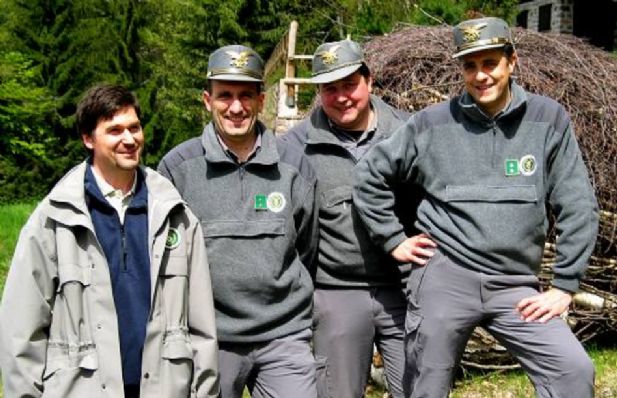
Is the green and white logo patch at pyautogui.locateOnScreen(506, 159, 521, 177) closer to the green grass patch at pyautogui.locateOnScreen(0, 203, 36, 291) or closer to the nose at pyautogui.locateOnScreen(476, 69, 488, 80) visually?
the nose at pyautogui.locateOnScreen(476, 69, 488, 80)

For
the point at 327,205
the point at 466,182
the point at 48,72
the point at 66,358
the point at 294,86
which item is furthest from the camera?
the point at 48,72

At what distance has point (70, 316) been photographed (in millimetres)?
2857

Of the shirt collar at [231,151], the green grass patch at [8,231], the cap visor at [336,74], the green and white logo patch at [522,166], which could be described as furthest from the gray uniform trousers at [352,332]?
the green grass patch at [8,231]

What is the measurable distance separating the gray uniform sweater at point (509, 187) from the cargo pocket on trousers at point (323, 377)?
2.69 feet

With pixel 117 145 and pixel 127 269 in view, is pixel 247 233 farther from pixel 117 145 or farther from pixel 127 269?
pixel 117 145

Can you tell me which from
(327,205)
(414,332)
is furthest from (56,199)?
(414,332)

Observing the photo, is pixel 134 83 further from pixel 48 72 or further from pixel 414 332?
pixel 414 332


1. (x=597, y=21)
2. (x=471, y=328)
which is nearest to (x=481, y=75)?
(x=471, y=328)

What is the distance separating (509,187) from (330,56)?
3.40 ft

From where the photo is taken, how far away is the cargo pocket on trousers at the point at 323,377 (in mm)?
3670

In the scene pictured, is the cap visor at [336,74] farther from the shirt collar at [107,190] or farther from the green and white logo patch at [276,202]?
the shirt collar at [107,190]

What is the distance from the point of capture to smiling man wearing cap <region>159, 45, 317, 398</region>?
3.32m

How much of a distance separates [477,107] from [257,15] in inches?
792

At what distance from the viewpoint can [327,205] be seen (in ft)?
12.0
